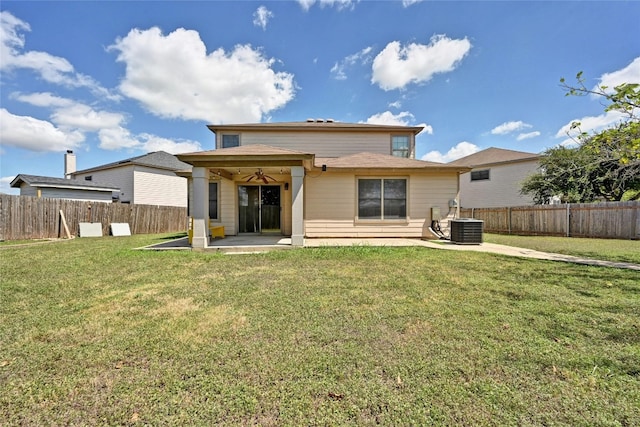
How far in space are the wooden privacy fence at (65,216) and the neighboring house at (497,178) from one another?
21622 mm

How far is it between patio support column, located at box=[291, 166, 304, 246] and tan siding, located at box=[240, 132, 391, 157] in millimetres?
5530

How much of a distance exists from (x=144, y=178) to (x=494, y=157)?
2868 cm

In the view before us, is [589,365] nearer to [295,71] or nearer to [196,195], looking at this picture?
[196,195]

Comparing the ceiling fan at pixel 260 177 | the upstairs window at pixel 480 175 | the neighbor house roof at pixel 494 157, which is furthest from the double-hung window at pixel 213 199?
the upstairs window at pixel 480 175

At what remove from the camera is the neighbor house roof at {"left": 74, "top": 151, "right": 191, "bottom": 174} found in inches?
795

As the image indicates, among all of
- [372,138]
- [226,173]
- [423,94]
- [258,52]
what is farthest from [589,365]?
[423,94]

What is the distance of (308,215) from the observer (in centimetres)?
1011

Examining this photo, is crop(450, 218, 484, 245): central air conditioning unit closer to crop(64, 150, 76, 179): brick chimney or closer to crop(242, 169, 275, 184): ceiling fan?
crop(242, 169, 275, 184): ceiling fan

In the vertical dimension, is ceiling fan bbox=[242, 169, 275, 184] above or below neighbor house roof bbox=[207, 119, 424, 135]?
below

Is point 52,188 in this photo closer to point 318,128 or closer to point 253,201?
point 253,201

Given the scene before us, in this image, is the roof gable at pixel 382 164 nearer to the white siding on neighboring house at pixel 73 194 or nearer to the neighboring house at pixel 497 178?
the neighboring house at pixel 497 178

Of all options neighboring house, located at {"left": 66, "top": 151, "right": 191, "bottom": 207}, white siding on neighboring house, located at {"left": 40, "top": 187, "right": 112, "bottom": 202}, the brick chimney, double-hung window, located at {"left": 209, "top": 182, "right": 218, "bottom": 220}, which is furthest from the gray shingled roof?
the brick chimney

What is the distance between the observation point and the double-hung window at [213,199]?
10.9 meters

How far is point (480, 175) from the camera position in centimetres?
2192
